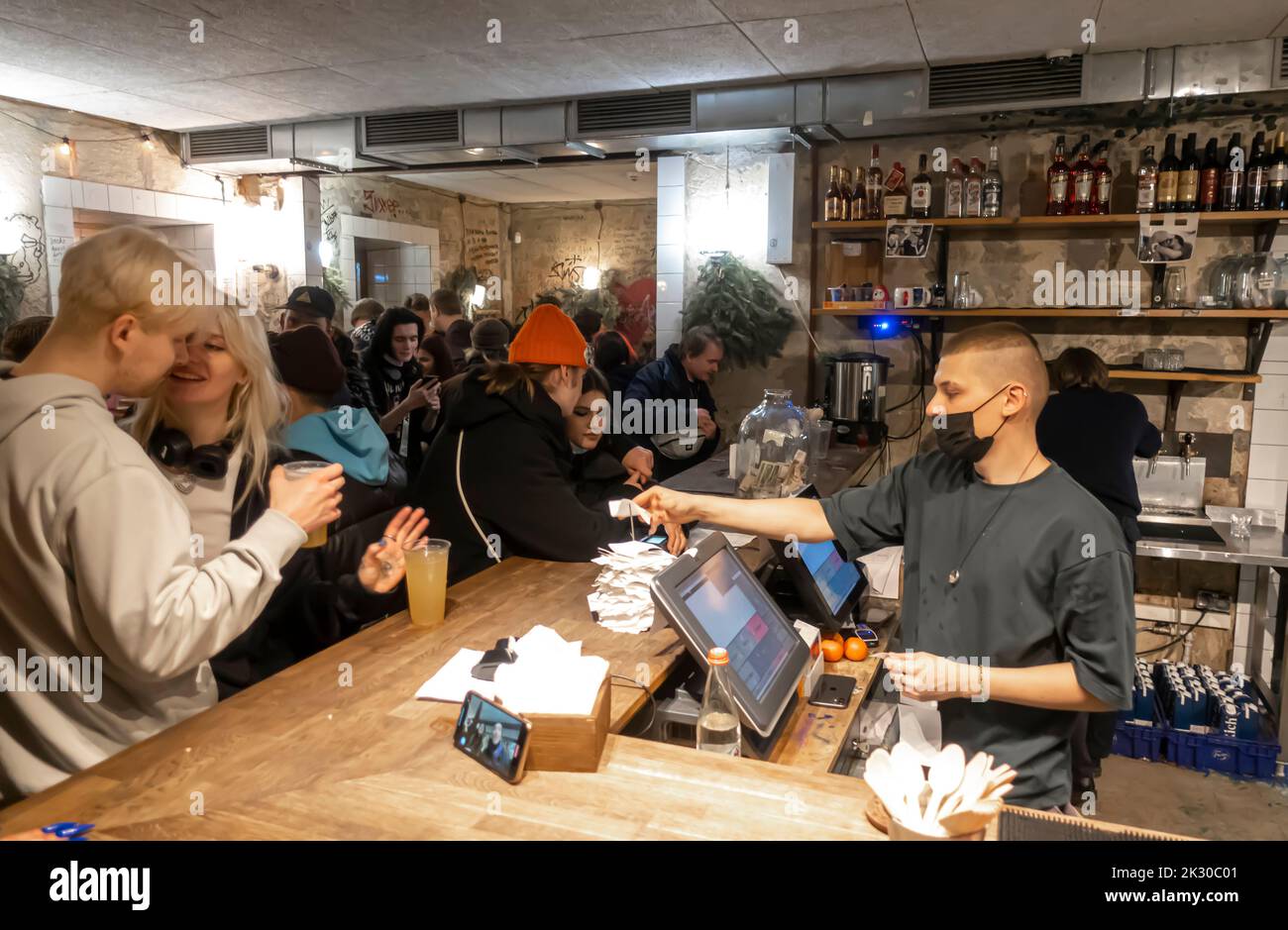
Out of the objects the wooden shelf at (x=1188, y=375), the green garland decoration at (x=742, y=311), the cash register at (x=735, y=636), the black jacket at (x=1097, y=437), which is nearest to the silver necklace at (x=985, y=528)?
the cash register at (x=735, y=636)

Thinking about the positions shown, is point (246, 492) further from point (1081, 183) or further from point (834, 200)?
point (1081, 183)

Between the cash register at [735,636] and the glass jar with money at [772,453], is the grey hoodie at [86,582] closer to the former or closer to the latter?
the cash register at [735,636]

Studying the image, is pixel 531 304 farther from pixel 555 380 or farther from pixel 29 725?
pixel 29 725

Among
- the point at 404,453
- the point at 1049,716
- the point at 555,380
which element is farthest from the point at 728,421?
the point at 1049,716

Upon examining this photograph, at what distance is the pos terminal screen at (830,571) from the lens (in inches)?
95.9

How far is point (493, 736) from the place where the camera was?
1.40 m

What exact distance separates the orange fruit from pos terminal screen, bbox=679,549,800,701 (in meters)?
0.35

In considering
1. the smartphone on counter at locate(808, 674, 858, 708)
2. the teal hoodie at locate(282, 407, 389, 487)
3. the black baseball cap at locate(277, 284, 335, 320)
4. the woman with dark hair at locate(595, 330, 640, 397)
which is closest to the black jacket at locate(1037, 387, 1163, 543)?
the smartphone on counter at locate(808, 674, 858, 708)

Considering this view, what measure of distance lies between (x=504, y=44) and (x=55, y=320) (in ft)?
11.2

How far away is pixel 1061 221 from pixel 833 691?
356cm

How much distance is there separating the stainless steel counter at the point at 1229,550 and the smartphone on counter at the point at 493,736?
12.5 ft

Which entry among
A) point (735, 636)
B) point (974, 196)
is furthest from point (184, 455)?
point (974, 196)

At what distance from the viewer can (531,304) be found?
11.0 metres
